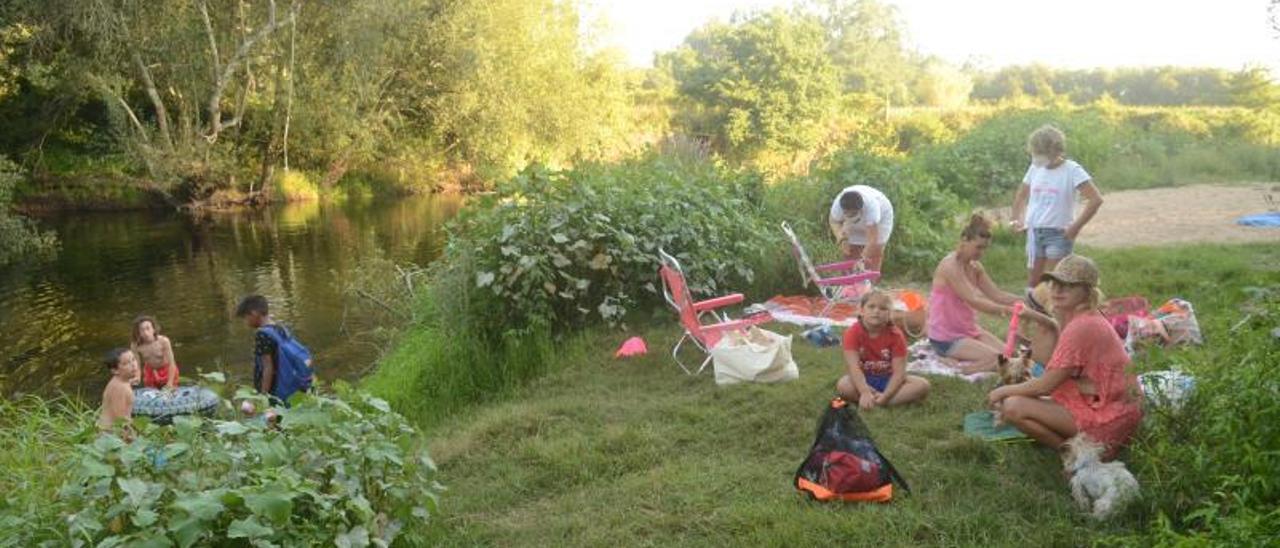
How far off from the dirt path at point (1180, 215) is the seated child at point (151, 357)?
29.6ft

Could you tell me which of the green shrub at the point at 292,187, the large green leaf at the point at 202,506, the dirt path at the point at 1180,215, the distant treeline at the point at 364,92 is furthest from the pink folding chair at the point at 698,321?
the green shrub at the point at 292,187

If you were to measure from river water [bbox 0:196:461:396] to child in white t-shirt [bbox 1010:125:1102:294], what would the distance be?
6.46m

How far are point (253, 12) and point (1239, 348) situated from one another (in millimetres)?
25818

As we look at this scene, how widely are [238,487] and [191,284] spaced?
12.7m

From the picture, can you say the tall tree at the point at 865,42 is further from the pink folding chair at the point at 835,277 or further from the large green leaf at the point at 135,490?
the large green leaf at the point at 135,490

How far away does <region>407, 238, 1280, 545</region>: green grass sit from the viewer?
3.92 meters

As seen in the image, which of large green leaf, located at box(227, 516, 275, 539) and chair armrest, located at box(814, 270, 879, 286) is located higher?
large green leaf, located at box(227, 516, 275, 539)

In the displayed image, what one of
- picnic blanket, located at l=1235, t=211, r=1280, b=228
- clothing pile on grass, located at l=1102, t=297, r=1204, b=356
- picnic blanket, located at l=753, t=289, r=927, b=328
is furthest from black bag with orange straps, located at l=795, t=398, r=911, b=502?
picnic blanket, located at l=1235, t=211, r=1280, b=228

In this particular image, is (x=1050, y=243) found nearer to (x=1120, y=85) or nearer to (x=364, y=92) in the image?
(x=364, y=92)

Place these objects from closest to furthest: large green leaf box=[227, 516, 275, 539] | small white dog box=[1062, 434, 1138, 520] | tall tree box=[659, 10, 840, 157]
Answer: large green leaf box=[227, 516, 275, 539]
small white dog box=[1062, 434, 1138, 520]
tall tree box=[659, 10, 840, 157]

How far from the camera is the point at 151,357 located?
24.6 ft

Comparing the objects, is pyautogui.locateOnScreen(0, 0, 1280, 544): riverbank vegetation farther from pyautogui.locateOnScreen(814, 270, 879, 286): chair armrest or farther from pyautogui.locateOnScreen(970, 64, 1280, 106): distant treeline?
pyautogui.locateOnScreen(970, 64, 1280, 106): distant treeline

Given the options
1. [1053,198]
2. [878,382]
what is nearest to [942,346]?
[878,382]

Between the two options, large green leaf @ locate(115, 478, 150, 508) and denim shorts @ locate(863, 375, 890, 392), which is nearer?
large green leaf @ locate(115, 478, 150, 508)
